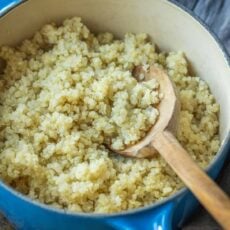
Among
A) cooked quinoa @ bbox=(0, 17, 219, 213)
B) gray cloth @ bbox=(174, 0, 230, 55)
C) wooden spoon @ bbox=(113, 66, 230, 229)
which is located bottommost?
cooked quinoa @ bbox=(0, 17, 219, 213)

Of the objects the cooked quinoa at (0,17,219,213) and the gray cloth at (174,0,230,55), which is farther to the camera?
the gray cloth at (174,0,230,55)

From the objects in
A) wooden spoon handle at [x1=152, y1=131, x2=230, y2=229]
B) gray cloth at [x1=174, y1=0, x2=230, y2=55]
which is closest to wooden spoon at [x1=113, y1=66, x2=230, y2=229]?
wooden spoon handle at [x1=152, y1=131, x2=230, y2=229]

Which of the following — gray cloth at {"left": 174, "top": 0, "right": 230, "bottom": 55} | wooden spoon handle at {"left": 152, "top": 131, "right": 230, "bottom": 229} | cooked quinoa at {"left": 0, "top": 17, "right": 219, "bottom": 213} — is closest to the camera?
wooden spoon handle at {"left": 152, "top": 131, "right": 230, "bottom": 229}

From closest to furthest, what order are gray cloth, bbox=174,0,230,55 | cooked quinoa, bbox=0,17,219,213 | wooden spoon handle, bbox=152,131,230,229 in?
wooden spoon handle, bbox=152,131,230,229
cooked quinoa, bbox=0,17,219,213
gray cloth, bbox=174,0,230,55

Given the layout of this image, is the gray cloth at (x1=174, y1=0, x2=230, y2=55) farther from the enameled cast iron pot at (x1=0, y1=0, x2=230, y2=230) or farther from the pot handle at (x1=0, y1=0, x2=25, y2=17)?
the pot handle at (x1=0, y1=0, x2=25, y2=17)

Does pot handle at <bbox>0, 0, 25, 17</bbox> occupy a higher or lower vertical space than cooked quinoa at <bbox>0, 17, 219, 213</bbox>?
higher

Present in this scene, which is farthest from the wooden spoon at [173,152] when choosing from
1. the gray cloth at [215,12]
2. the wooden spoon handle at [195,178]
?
the gray cloth at [215,12]

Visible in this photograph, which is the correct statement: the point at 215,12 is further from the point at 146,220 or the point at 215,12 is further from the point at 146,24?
the point at 146,220

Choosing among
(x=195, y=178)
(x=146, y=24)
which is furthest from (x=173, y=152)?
(x=146, y=24)
